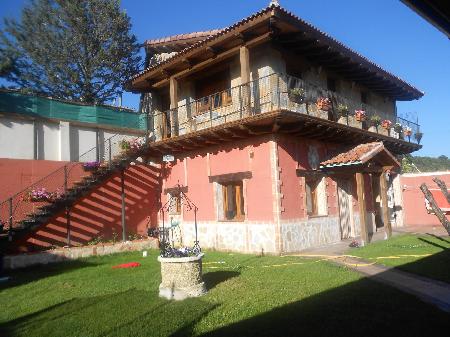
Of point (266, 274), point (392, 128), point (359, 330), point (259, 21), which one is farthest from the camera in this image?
point (392, 128)

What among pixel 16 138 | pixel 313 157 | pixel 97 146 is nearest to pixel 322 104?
pixel 313 157

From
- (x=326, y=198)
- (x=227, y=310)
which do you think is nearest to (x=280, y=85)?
(x=326, y=198)

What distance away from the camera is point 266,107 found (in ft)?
39.9

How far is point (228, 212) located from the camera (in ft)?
44.2

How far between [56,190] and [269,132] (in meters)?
8.26

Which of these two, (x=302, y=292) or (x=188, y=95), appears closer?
(x=302, y=292)

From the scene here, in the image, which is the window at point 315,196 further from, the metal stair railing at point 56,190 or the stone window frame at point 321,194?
the metal stair railing at point 56,190

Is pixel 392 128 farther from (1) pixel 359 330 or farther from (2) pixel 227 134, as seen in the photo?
(1) pixel 359 330

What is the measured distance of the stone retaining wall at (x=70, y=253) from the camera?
11.3 metres

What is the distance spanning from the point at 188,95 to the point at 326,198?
710cm

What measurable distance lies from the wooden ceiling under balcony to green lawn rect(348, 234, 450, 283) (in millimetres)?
4128

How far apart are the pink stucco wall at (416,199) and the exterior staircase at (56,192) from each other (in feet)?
44.8

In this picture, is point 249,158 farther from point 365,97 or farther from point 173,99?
point 365,97

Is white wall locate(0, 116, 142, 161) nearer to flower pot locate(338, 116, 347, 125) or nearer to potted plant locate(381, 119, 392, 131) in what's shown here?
flower pot locate(338, 116, 347, 125)
